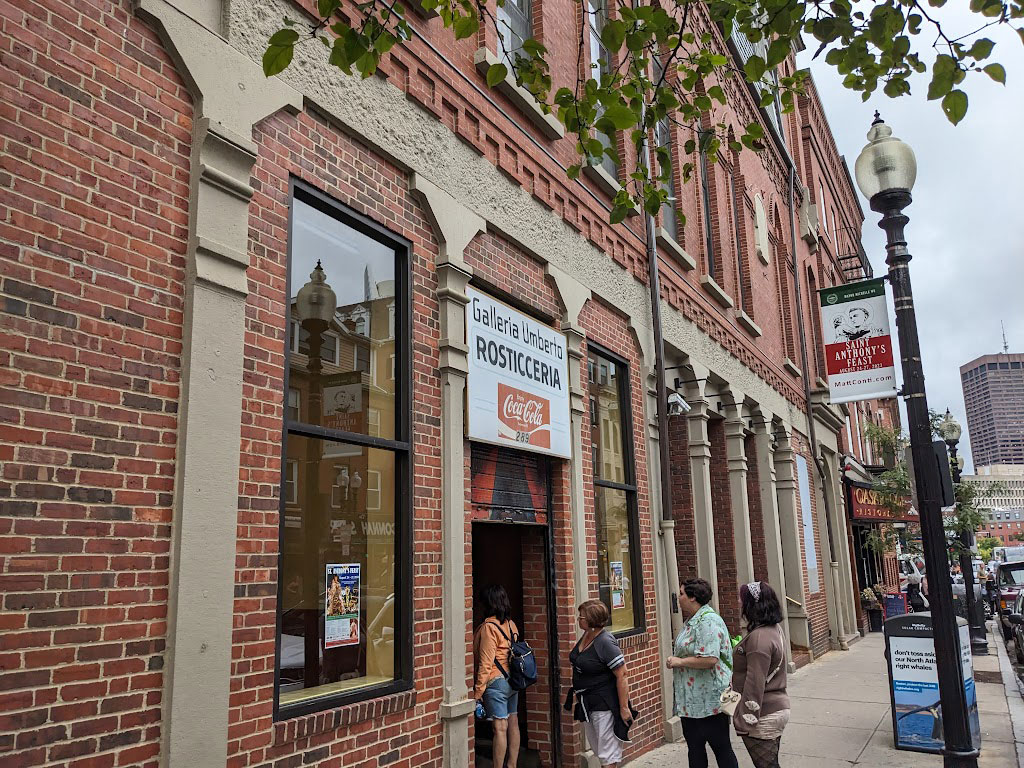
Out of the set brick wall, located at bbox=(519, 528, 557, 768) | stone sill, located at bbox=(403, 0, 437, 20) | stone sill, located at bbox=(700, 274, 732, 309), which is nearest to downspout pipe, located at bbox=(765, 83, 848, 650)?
stone sill, located at bbox=(700, 274, 732, 309)

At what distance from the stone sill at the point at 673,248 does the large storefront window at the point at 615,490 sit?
2.34 meters

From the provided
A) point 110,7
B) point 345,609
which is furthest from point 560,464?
point 110,7

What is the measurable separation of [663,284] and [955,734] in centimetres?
669

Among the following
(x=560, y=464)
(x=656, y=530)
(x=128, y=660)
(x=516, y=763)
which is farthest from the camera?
(x=656, y=530)

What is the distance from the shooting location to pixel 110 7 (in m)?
4.01

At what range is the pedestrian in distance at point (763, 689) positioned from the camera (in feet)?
18.9

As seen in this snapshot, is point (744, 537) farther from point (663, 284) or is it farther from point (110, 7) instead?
point (110, 7)

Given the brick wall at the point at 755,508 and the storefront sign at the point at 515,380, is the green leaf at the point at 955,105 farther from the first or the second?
the brick wall at the point at 755,508

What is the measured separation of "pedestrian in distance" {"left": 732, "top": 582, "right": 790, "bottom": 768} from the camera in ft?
18.9

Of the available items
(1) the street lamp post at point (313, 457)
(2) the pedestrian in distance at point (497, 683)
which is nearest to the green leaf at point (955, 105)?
(1) the street lamp post at point (313, 457)

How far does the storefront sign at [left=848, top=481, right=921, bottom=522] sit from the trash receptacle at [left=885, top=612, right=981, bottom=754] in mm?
15818

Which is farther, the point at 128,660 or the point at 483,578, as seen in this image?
the point at 483,578

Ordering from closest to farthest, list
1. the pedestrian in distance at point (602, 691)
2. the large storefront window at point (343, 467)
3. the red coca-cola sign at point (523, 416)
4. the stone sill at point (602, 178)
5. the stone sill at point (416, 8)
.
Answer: the large storefront window at point (343, 467) → the pedestrian in distance at point (602, 691) → the stone sill at point (416, 8) → the red coca-cola sign at point (523, 416) → the stone sill at point (602, 178)

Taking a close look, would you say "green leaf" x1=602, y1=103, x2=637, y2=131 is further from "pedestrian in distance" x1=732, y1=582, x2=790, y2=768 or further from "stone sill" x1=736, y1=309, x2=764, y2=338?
"stone sill" x1=736, y1=309, x2=764, y2=338
